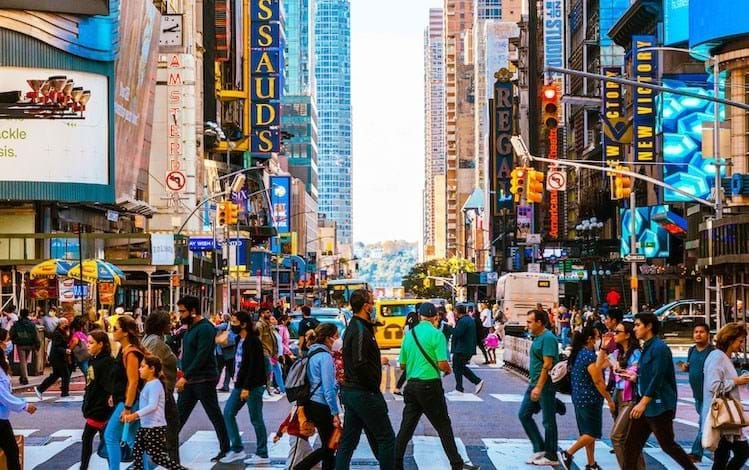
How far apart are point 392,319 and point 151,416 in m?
39.9

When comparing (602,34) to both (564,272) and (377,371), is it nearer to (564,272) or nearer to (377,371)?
(564,272)

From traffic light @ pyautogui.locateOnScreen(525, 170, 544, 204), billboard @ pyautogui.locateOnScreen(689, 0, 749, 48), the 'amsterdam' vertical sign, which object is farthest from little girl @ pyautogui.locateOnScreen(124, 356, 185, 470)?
the 'amsterdam' vertical sign

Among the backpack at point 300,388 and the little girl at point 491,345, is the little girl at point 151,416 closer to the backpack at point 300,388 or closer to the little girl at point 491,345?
the backpack at point 300,388

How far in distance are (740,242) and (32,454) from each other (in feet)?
89.7

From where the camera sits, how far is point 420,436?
20.5 m

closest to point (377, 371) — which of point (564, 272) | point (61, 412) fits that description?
point (61, 412)

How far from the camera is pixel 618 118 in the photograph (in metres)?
82.6

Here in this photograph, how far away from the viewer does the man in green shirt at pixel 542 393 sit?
55.5ft

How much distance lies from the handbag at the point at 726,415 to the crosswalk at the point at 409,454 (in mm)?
2662

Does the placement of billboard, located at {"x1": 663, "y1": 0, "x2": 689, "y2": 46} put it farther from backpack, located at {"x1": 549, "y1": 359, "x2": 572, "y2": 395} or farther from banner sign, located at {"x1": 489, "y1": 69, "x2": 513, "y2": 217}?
banner sign, located at {"x1": 489, "y1": 69, "x2": 513, "y2": 217}

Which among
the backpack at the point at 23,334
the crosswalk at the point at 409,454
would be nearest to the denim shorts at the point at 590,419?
the crosswalk at the point at 409,454

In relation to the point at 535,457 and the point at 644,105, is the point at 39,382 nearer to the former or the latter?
the point at 535,457

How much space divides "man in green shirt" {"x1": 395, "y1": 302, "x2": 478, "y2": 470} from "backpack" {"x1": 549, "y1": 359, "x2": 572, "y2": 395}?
1.50 m

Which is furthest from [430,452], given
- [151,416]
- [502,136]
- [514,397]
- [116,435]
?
[502,136]
